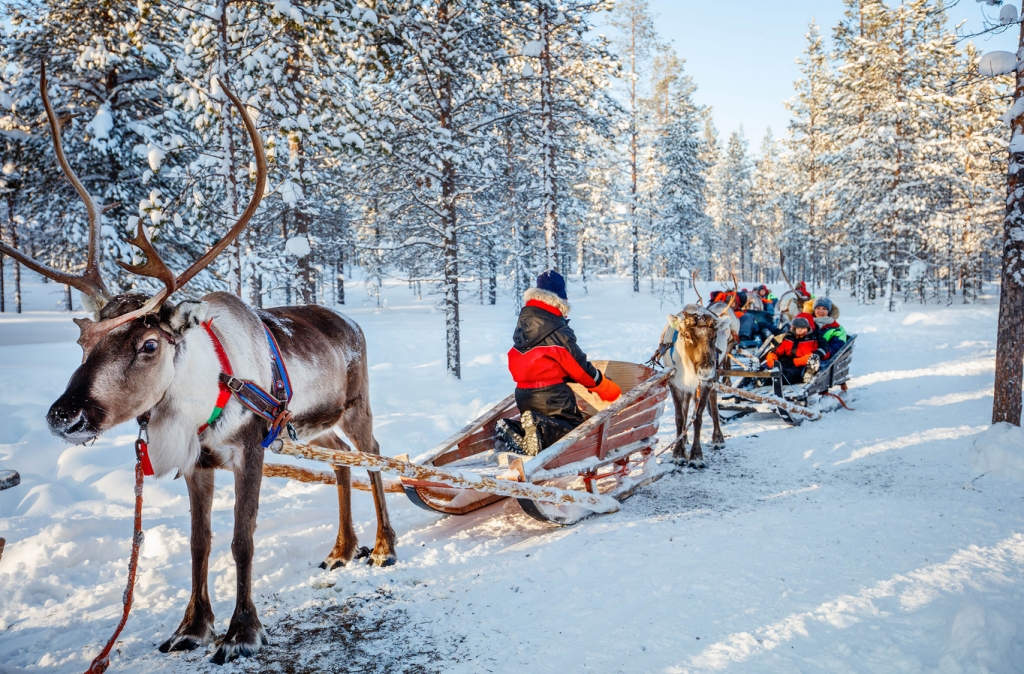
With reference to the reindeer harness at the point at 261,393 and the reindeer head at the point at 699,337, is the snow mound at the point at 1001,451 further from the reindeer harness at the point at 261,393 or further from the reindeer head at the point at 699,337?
the reindeer harness at the point at 261,393

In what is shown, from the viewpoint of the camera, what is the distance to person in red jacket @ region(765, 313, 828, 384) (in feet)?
29.9

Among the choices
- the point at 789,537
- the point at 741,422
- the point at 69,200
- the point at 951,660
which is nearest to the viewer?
the point at 951,660

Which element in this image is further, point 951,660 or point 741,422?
point 741,422

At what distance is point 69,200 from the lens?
12117mm

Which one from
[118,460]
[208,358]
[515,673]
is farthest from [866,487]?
[118,460]

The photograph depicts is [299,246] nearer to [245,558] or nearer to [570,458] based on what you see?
[570,458]

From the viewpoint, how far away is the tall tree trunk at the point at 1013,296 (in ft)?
20.5

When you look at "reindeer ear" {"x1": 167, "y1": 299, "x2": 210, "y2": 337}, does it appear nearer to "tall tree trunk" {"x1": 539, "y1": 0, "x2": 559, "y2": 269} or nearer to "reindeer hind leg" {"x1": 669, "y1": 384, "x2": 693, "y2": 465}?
"reindeer hind leg" {"x1": 669, "y1": 384, "x2": 693, "y2": 465}

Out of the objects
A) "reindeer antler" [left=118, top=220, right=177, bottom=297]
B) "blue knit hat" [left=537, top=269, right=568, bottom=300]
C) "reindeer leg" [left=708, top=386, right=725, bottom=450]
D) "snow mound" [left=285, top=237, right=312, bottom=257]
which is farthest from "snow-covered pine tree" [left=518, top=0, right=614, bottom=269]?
"reindeer antler" [left=118, top=220, right=177, bottom=297]

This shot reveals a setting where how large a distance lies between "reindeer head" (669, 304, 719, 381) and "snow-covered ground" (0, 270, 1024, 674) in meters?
1.20

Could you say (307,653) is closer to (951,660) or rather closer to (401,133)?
(951,660)

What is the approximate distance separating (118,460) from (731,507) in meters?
6.41

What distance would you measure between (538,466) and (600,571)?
916mm

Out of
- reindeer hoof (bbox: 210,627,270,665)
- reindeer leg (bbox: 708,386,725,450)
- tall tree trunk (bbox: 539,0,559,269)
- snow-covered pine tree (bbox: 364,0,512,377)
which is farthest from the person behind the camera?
tall tree trunk (bbox: 539,0,559,269)
